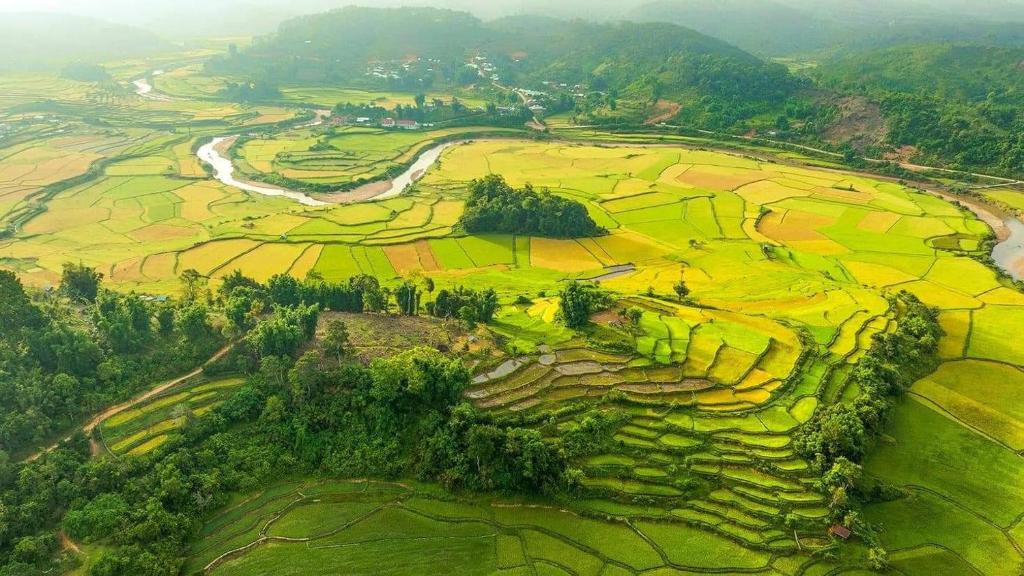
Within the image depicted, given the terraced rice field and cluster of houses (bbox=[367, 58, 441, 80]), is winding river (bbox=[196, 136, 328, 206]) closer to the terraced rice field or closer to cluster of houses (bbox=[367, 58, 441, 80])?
the terraced rice field

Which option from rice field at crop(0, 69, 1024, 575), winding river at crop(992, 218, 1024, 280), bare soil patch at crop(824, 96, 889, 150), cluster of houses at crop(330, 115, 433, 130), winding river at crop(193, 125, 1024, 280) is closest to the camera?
rice field at crop(0, 69, 1024, 575)

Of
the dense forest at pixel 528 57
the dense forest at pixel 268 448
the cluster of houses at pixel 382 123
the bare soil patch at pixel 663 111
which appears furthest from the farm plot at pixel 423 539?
the dense forest at pixel 528 57

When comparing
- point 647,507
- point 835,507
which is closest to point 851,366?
point 835,507

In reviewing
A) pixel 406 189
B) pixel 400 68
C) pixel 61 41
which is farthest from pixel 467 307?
pixel 61 41

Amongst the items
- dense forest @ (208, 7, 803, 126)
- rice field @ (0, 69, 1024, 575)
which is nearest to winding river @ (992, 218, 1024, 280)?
rice field @ (0, 69, 1024, 575)

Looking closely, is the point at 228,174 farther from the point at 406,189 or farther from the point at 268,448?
the point at 268,448
